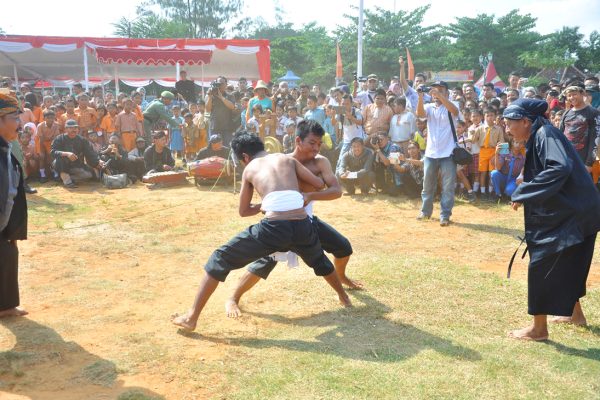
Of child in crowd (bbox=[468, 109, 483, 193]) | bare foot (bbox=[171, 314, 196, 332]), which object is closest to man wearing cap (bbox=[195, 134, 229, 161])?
child in crowd (bbox=[468, 109, 483, 193])

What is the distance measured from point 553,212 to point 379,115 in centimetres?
703

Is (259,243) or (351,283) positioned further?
(351,283)

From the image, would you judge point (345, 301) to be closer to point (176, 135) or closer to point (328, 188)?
point (328, 188)

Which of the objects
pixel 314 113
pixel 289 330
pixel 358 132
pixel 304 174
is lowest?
pixel 289 330

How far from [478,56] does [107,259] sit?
111 feet

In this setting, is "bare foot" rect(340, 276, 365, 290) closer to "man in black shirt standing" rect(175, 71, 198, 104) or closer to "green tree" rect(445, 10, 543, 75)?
"man in black shirt standing" rect(175, 71, 198, 104)

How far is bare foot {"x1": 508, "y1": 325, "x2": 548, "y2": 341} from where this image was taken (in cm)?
411

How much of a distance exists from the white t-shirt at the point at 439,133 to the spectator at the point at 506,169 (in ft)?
7.74

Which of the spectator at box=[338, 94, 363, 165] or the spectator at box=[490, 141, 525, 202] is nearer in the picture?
the spectator at box=[490, 141, 525, 202]

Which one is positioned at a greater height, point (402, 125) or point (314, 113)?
point (314, 113)

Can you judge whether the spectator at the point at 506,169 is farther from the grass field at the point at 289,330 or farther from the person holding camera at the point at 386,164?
the grass field at the point at 289,330

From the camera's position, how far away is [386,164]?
10328 mm

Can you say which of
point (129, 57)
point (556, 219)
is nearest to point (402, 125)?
point (556, 219)

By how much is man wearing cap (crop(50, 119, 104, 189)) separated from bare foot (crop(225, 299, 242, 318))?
7733 mm
